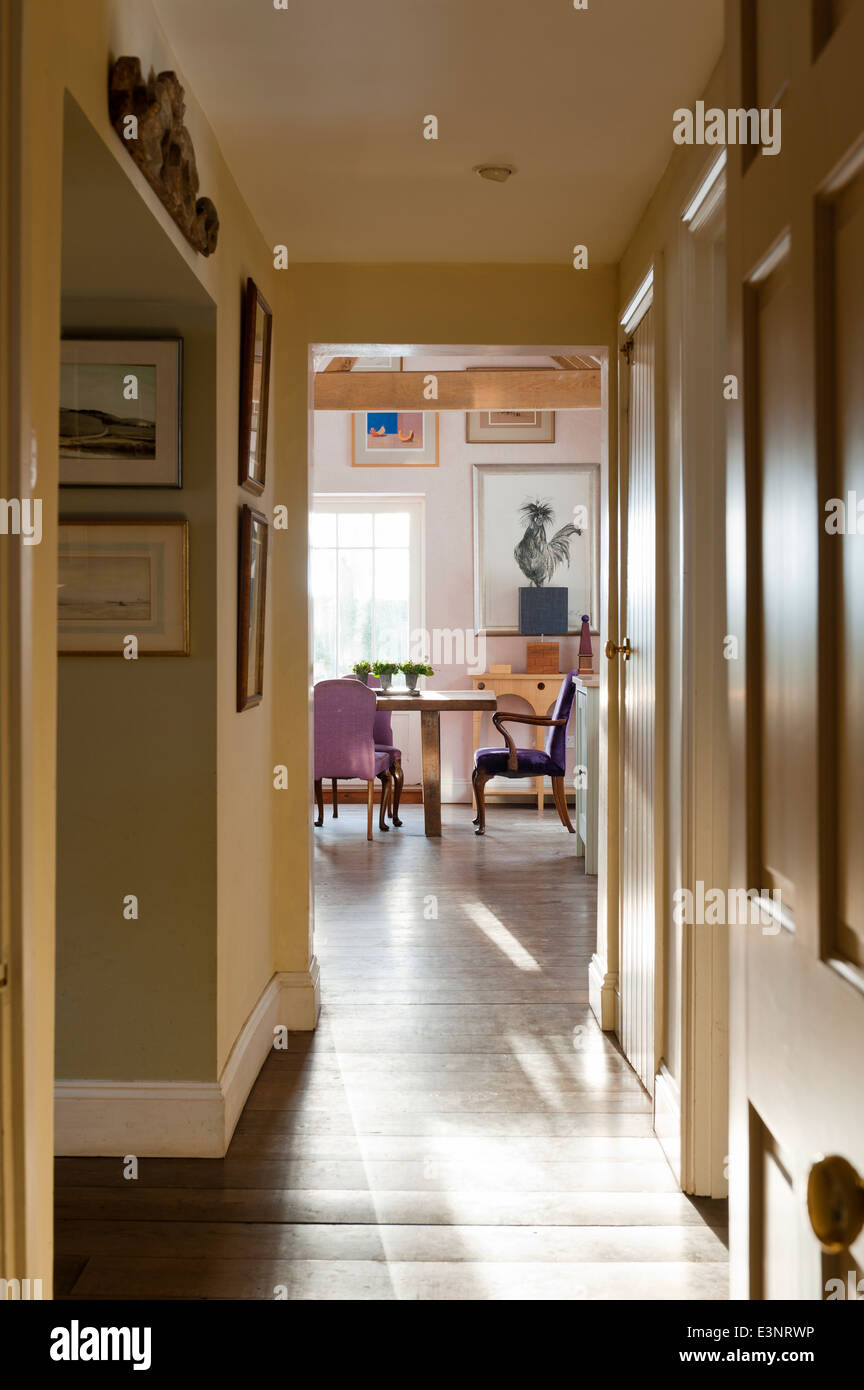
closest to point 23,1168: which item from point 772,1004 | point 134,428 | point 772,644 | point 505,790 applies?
point 772,1004

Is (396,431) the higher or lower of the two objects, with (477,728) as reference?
higher

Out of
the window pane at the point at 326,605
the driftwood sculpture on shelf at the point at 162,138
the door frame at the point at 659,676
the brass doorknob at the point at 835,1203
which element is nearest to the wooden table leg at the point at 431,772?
the window pane at the point at 326,605

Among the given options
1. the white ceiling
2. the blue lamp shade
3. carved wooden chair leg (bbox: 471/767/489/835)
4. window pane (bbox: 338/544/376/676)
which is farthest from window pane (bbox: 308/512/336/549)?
the white ceiling

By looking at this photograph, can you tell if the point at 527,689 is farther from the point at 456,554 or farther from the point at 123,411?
the point at 123,411

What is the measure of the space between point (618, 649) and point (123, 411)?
5.38 ft

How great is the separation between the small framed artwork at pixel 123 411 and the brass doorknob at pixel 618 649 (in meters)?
1.44

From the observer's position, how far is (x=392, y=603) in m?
8.41

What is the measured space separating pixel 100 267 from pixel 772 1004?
2080 millimetres

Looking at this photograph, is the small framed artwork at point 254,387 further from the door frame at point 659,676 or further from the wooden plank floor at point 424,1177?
the wooden plank floor at point 424,1177

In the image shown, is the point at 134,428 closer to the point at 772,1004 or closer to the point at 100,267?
the point at 100,267

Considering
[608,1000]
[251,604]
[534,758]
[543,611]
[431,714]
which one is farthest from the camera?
[543,611]

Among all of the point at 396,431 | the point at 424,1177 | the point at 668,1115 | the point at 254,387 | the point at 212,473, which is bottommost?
the point at 424,1177

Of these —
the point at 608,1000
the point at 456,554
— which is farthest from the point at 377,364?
the point at 608,1000

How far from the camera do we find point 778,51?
0.95 m
